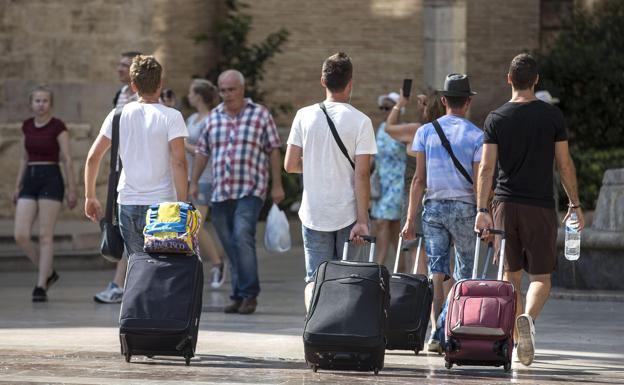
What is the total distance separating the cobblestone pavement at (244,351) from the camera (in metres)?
9.17

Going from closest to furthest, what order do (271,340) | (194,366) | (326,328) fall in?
→ (326,328) → (194,366) → (271,340)

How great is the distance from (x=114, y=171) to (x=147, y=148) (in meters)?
0.48

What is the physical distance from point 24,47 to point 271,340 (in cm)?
904

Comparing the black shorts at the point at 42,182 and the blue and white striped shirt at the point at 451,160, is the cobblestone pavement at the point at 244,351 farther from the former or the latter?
the blue and white striped shirt at the point at 451,160

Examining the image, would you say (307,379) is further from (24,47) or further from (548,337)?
(24,47)

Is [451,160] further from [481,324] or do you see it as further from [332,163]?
[481,324]

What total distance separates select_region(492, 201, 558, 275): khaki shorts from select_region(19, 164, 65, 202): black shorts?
5168 mm

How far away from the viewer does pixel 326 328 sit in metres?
9.06

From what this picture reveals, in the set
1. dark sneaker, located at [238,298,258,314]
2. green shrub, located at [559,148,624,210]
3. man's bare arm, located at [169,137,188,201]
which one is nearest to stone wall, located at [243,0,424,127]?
green shrub, located at [559,148,624,210]

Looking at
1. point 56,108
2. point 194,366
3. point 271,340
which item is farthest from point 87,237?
point 194,366

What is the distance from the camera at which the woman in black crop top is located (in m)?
13.9

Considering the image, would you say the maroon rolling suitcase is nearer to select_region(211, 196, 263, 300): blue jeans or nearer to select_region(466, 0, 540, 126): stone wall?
select_region(211, 196, 263, 300): blue jeans

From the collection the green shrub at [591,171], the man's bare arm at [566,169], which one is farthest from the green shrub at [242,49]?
the man's bare arm at [566,169]

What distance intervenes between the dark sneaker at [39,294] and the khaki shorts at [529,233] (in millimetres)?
5275
